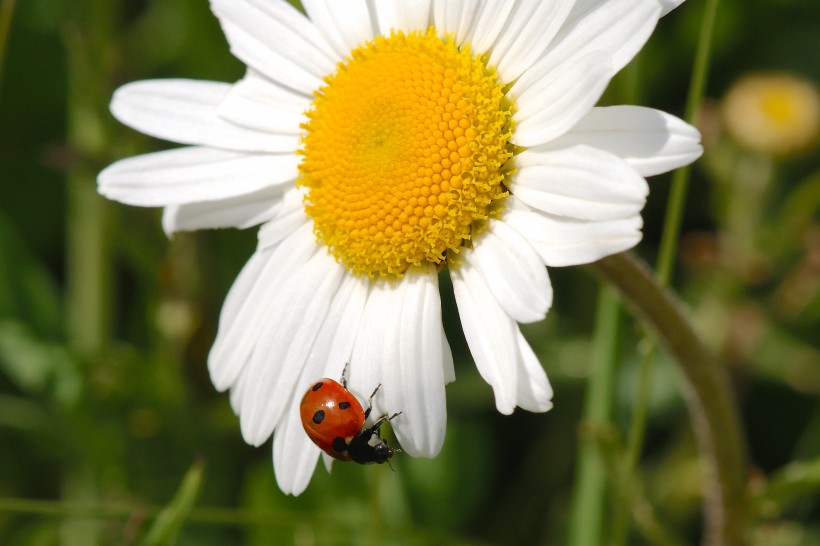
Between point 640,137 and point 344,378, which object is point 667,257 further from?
point 344,378

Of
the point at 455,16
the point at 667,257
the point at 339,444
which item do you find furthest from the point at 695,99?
the point at 339,444

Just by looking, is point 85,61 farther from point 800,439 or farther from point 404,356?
point 800,439

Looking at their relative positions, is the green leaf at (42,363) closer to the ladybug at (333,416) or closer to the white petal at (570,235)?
the ladybug at (333,416)

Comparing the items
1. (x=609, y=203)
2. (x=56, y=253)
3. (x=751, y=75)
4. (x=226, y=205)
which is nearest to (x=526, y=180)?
(x=609, y=203)

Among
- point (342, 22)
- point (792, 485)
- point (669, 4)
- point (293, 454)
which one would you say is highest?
point (669, 4)

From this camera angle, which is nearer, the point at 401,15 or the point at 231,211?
the point at 401,15

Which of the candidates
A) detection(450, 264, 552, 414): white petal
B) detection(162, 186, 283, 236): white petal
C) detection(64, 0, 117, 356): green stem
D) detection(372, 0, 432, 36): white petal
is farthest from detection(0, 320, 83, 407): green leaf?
detection(450, 264, 552, 414): white petal
